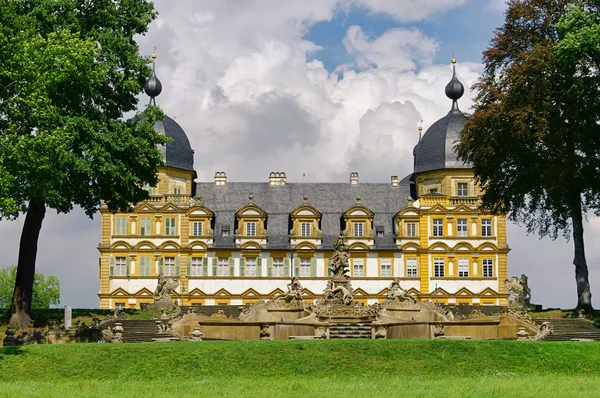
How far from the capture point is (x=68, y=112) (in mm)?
37906

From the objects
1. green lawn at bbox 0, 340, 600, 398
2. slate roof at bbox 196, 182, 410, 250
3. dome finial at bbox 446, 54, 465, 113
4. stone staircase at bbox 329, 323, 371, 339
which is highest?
dome finial at bbox 446, 54, 465, 113

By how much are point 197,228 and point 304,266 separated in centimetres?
908

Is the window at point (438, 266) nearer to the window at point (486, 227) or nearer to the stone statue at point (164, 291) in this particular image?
the window at point (486, 227)

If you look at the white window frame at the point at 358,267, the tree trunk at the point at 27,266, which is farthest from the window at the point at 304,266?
the tree trunk at the point at 27,266

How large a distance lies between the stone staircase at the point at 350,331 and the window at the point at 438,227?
1470 inches

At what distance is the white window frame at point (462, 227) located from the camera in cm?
7531

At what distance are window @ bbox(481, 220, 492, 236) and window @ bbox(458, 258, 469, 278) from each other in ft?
8.47

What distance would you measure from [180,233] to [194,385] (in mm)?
51040

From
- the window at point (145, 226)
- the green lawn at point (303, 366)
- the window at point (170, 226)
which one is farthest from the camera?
the window at point (170, 226)

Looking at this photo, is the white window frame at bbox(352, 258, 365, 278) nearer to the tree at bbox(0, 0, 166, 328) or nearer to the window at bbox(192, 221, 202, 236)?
the window at bbox(192, 221, 202, 236)

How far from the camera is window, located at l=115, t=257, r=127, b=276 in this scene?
7362cm

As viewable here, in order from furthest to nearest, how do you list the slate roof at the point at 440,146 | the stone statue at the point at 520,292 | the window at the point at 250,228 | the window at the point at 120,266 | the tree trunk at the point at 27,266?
the slate roof at the point at 440,146
the window at the point at 250,228
the window at the point at 120,266
the stone statue at the point at 520,292
the tree trunk at the point at 27,266

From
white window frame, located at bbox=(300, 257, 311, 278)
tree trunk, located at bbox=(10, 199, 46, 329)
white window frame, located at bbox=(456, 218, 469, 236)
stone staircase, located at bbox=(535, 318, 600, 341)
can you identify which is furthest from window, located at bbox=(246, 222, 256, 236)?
tree trunk, located at bbox=(10, 199, 46, 329)

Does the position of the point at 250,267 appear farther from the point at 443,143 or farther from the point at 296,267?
the point at 443,143
